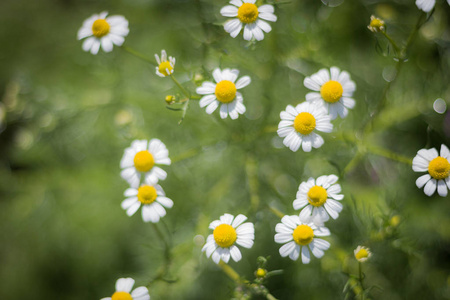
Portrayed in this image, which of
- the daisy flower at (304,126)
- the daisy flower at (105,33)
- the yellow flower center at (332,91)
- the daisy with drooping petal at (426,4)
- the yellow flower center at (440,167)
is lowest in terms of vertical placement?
the yellow flower center at (440,167)

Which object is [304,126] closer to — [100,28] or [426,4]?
[426,4]

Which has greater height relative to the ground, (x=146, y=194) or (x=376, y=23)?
(x=376, y=23)

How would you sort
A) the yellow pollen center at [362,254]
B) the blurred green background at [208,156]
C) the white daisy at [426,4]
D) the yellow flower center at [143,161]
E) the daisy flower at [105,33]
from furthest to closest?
1. the blurred green background at [208,156]
2. the daisy flower at [105,33]
3. the yellow flower center at [143,161]
4. the yellow pollen center at [362,254]
5. the white daisy at [426,4]

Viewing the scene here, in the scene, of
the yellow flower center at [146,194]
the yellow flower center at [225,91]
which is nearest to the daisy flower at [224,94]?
the yellow flower center at [225,91]

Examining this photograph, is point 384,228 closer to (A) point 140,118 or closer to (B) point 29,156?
(A) point 140,118

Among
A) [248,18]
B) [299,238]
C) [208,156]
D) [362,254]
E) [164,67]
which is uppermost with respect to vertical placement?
[248,18]

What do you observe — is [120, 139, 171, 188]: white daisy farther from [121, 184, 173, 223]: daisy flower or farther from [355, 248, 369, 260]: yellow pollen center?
[355, 248, 369, 260]: yellow pollen center

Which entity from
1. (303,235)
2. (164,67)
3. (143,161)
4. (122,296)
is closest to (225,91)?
(164,67)

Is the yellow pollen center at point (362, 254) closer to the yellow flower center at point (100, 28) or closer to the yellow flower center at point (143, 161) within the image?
the yellow flower center at point (143, 161)
